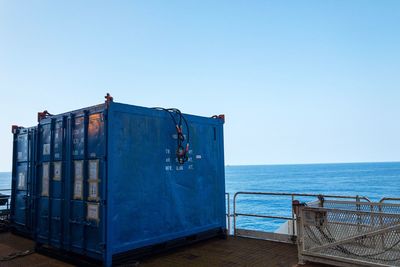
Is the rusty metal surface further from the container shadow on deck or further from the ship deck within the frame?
the container shadow on deck

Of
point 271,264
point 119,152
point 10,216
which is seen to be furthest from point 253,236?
point 10,216

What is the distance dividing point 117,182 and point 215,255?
8.43 ft

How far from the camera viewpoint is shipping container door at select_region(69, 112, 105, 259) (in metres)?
5.53

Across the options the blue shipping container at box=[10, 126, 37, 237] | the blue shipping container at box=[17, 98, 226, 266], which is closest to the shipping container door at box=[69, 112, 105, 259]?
the blue shipping container at box=[17, 98, 226, 266]

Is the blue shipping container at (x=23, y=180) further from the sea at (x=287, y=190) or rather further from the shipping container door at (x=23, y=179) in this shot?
the sea at (x=287, y=190)

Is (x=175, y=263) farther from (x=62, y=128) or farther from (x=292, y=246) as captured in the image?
(x=62, y=128)

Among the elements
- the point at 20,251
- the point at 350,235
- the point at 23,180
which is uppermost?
the point at 23,180

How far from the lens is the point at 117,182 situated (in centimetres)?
562

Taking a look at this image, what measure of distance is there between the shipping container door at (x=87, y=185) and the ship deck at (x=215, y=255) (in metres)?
0.74

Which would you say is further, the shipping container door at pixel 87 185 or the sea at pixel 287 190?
the sea at pixel 287 190

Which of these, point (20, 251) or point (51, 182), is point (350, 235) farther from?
point (20, 251)

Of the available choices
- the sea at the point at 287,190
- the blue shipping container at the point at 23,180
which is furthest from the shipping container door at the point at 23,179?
the sea at the point at 287,190

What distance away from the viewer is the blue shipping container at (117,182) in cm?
554

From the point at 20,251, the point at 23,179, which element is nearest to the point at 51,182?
the point at 20,251
